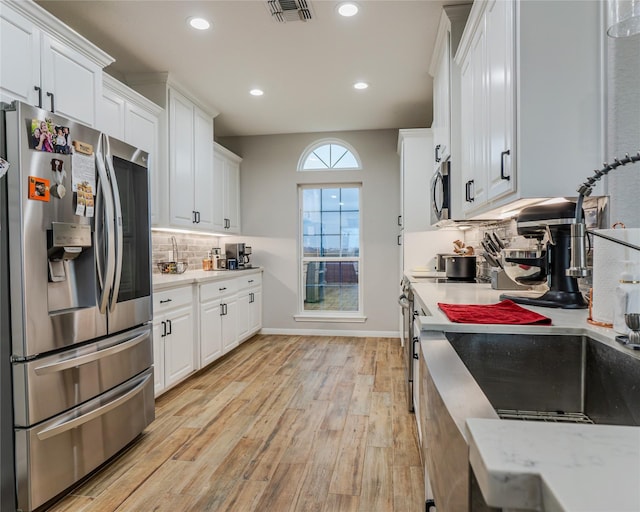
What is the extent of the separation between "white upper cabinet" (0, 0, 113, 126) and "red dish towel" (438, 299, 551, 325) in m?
2.25

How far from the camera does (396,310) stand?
5086 millimetres

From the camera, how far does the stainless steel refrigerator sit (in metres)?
1.62

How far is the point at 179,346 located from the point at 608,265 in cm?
294

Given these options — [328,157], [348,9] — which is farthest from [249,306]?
[348,9]

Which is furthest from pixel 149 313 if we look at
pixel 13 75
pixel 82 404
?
pixel 13 75

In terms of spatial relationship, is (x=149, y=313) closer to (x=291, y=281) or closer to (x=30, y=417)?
(x=30, y=417)

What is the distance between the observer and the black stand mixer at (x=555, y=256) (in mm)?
1544

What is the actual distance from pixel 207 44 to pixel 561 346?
302cm

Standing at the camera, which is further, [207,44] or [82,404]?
[207,44]

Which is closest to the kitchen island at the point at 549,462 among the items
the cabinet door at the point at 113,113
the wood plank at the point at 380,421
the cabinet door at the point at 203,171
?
the wood plank at the point at 380,421

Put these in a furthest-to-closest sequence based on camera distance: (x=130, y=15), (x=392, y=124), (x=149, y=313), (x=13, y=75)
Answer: (x=392, y=124) → (x=130, y=15) → (x=149, y=313) → (x=13, y=75)

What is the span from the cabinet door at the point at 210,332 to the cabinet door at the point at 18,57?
6.76 feet

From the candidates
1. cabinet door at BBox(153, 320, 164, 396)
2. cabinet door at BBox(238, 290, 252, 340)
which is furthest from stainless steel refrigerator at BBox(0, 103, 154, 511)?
cabinet door at BBox(238, 290, 252, 340)

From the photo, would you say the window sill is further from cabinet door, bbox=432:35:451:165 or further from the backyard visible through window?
cabinet door, bbox=432:35:451:165
